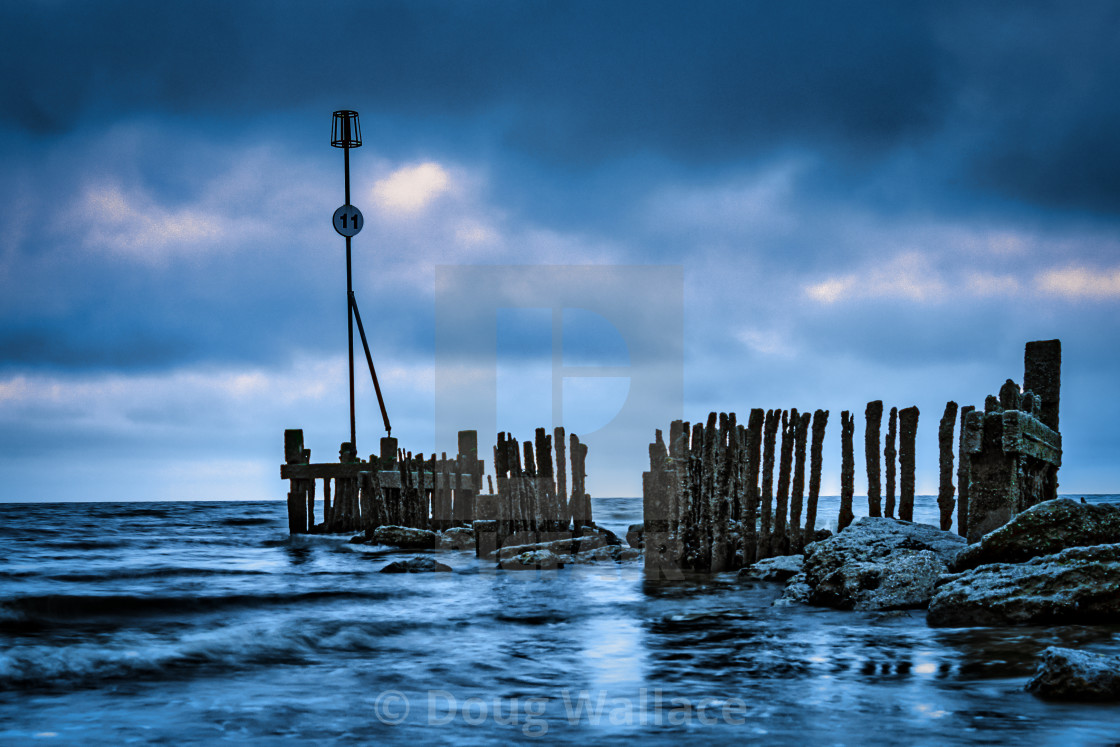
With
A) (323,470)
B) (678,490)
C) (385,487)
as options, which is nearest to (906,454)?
(678,490)

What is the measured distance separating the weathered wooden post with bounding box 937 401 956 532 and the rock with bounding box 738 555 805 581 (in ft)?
6.25

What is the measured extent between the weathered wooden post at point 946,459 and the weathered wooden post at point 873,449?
78cm

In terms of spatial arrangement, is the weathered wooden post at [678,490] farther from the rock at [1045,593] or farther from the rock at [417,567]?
the rock at [1045,593]

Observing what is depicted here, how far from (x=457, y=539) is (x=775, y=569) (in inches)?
360

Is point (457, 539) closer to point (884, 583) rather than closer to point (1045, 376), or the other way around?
point (884, 583)

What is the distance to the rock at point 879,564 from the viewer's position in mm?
9328

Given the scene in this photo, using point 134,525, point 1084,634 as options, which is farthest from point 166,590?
point 134,525

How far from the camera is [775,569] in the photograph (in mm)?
12383

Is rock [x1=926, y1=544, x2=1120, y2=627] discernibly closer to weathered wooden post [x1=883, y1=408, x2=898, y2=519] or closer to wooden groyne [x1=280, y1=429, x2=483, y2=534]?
weathered wooden post [x1=883, y1=408, x2=898, y2=519]

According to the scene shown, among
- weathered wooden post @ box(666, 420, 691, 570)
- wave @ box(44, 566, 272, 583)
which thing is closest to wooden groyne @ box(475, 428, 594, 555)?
weathered wooden post @ box(666, 420, 691, 570)

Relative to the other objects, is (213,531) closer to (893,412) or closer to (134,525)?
Answer: (134,525)

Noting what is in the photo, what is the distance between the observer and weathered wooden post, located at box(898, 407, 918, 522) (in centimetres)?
1177

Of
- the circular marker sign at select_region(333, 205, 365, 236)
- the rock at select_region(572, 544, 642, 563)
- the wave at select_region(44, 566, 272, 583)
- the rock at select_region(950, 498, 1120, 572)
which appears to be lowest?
the wave at select_region(44, 566, 272, 583)

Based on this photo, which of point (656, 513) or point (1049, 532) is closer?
point (1049, 532)
